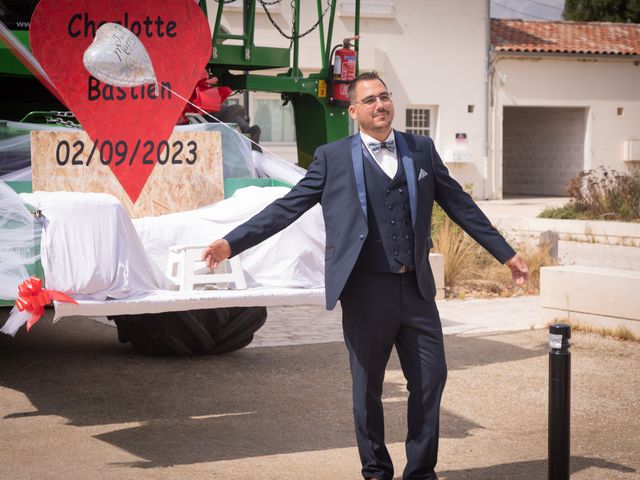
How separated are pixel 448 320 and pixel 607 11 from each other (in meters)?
35.8

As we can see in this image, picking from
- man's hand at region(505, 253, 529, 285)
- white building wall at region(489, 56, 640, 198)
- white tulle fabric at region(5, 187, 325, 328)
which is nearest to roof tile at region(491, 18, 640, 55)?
white building wall at region(489, 56, 640, 198)

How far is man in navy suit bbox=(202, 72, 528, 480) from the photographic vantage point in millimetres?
5059

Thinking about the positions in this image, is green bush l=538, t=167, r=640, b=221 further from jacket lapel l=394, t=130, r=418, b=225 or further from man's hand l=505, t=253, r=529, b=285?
jacket lapel l=394, t=130, r=418, b=225

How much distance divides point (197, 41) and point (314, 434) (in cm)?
265

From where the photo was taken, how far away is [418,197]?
16.8ft

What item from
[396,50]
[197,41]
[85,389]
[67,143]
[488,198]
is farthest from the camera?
[488,198]

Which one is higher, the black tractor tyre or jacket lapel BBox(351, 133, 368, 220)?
jacket lapel BBox(351, 133, 368, 220)

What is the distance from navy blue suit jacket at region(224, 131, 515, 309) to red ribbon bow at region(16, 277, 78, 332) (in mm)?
1049

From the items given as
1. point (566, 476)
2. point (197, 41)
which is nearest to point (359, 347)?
point (566, 476)

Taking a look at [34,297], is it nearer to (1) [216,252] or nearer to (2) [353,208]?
(1) [216,252]

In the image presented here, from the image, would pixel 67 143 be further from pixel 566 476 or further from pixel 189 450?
pixel 566 476

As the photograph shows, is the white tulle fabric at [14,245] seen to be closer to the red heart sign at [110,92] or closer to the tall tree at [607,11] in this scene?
the red heart sign at [110,92]

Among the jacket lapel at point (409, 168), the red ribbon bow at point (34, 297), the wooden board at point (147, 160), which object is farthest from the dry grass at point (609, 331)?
the red ribbon bow at point (34, 297)

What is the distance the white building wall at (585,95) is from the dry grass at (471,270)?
1784 centimetres
